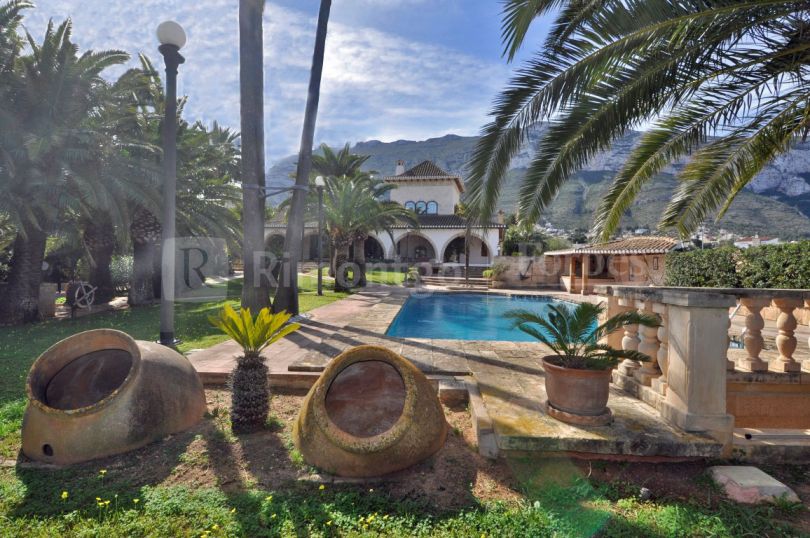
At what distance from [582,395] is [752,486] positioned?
120cm

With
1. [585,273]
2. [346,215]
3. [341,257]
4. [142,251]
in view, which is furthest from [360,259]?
[585,273]

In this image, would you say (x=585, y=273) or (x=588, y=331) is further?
(x=585, y=273)

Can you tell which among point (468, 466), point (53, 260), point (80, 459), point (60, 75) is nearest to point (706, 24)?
point (468, 466)

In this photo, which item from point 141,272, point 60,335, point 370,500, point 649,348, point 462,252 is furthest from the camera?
point 462,252

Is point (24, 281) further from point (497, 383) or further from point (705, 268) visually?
point (705, 268)

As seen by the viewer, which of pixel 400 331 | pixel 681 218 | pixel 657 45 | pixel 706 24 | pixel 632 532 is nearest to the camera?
pixel 632 532

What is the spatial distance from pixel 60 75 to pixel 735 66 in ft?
43.5

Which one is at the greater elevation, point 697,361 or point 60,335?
point 697,361

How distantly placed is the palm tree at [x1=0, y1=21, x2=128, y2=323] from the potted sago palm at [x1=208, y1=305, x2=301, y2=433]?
8.51 metres

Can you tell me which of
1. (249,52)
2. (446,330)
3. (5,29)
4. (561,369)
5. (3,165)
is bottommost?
(446,330)

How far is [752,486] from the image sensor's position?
2.73 metres

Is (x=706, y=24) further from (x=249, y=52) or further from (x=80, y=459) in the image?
(x=249, y=52)

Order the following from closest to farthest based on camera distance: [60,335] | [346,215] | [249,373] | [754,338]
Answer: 1. [249,373]
2. [754,338]
3. [60,335]
4. [346,215]

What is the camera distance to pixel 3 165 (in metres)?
8.66
